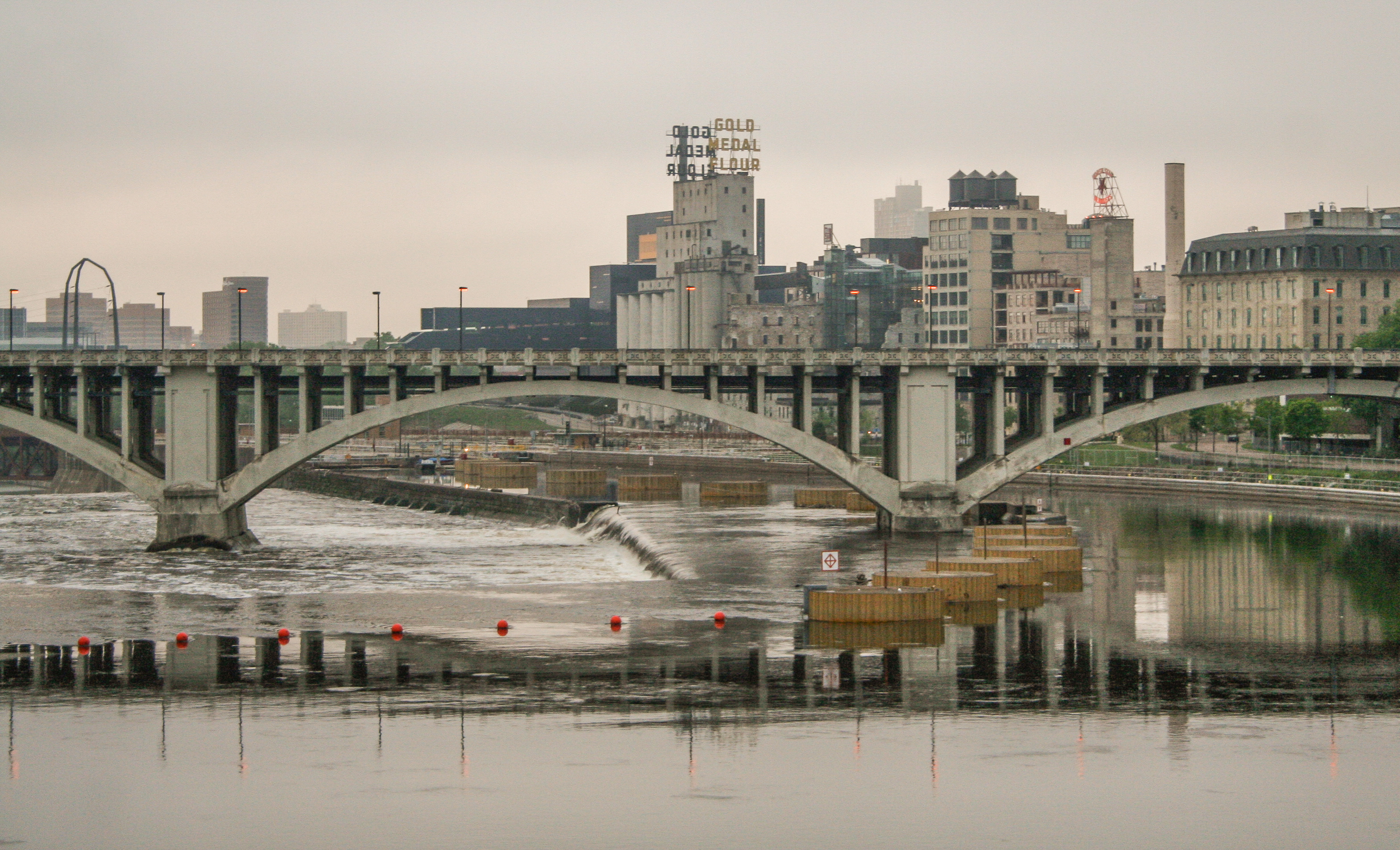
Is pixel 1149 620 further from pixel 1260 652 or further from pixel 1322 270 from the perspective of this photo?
pixel 1322 270

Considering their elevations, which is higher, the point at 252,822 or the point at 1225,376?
the point at 1225,376

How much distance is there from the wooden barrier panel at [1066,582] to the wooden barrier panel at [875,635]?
1343 cm

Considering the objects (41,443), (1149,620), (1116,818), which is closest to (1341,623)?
(1149,620)

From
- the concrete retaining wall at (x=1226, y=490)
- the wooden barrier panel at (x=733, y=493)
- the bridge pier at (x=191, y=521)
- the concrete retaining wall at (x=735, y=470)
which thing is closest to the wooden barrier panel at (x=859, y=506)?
the concrete retaining wall at (x=1226, y=490)

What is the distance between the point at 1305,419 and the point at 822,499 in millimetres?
47260

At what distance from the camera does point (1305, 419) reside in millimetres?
152375

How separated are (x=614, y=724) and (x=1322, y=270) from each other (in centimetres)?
16055

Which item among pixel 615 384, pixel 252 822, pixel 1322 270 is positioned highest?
pixel 1322 270

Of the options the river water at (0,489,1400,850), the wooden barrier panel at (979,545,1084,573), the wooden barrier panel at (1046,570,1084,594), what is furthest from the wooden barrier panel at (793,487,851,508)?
the wooden barrier panel at (1046,570,1084,594)

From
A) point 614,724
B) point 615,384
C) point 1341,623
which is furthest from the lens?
point 615,384

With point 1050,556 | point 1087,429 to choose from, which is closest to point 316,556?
point 1050,556

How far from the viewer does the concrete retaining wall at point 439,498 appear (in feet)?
426

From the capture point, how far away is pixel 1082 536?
4090 inches

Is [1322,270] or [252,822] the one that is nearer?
[252,822]
